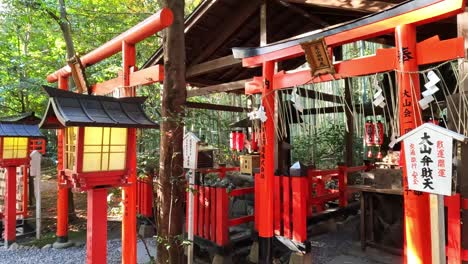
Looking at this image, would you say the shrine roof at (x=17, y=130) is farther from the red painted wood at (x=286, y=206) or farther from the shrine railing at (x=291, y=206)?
the red painted wood at (x=286, y=206)

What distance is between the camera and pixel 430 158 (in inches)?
91.3

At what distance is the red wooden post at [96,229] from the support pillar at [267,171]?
2294 millimetres

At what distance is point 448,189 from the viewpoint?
2.17 m

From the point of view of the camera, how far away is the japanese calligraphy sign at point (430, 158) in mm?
2189

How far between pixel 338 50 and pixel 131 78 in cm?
514

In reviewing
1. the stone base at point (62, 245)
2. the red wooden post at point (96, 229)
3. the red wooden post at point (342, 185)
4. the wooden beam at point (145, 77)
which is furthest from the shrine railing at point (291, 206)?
the stone base at point (62, 245)

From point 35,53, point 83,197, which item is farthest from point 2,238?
point 35,53

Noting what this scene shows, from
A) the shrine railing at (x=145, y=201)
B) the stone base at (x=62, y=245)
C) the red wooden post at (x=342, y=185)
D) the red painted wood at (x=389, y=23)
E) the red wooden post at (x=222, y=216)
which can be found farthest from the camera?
the shrine railing at (x=145, y=201)

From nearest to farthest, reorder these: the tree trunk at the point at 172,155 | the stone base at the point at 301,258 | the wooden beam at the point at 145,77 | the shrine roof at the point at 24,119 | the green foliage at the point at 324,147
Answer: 1. the tree trunk at the point at 172,155
2. the wooden beam at the point at 145,77
3. the stone base at the point at 301,258
4. the shrine roof at the point at 24,119
5. the green foliage at the point at 324,147

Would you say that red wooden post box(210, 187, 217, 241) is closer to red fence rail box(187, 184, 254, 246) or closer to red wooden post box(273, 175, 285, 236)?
red fence rail box(187, 184, 254, 246)

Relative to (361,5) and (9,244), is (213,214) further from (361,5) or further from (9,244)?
(9,244)

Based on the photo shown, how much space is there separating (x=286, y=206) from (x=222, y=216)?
1012mm

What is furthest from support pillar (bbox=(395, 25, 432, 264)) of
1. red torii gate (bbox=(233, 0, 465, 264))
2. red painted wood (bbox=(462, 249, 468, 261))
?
red painted wood (bbox=(462, 249, 468, 261))

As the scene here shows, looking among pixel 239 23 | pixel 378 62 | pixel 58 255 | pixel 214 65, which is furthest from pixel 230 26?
pixel 58 255
